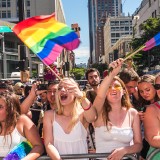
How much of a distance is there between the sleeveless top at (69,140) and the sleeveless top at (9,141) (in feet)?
1.24

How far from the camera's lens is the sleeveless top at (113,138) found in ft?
12.6

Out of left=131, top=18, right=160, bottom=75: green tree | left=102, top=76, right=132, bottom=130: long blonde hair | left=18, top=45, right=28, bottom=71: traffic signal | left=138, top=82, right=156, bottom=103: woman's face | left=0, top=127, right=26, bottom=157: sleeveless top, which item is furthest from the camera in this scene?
left=131, top=18, right=160, bottom=75: green tree

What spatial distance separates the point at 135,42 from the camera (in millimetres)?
38375

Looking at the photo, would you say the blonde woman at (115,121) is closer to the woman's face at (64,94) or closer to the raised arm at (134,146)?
the raised arm at (134,146)

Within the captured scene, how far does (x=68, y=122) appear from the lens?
388cm

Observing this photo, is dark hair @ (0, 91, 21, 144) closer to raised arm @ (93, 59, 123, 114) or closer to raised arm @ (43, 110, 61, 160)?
raised arm @ (43, 110, 61, 160)

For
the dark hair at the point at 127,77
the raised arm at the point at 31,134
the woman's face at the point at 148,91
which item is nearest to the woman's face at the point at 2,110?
the raised arm at the point at 31,134

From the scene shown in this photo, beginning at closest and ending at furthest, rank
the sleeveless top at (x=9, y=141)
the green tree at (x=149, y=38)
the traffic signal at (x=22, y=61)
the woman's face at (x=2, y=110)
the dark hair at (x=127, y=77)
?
the sleeveless top at (x=9, y=141) → the woman's face at (x=2, y=110) → the dark hair at (x=127, y=77) → the traffic signal at (x=22, y=61) → the green tree at (x=149, y=38)

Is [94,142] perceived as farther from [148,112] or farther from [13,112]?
[13,112]

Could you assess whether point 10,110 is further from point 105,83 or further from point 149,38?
point 149,38

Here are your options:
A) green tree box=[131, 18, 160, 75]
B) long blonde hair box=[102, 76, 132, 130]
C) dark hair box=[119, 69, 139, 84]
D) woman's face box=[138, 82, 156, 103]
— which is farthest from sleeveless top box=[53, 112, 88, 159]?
green tree box=[131, 18, 160, 75]

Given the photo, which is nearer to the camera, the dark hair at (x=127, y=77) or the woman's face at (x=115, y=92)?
the woman's face at (x=115, y=92)

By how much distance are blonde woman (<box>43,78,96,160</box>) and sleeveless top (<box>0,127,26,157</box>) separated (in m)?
0.32

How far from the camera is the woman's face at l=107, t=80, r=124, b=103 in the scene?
404 cm
